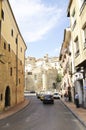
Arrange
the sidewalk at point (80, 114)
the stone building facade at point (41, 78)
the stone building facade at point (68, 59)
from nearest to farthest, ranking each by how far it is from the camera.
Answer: the sidewalk at point (80, 114), the stone building facade at point (68, 59), the stone building facade at point (41, 78)

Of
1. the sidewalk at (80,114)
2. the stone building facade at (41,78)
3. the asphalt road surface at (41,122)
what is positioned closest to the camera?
the asphalt road surface at (41,122)

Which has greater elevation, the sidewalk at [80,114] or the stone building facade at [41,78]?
the stone building facade at [41,78]

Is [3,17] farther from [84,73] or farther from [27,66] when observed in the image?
[27,66]

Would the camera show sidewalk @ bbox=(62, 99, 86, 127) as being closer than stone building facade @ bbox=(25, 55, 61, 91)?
Yes

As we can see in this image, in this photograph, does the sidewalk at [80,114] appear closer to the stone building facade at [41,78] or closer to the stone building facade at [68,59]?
the stone building facade at [68,59]

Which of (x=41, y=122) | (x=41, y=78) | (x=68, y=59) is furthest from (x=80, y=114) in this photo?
(x=41, y=78)

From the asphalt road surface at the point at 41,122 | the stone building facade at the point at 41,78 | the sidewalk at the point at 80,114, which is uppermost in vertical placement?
the stone building facade at the point at 41,78

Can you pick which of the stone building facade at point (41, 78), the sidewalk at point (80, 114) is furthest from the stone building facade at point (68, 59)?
the stone building facade at point (41, 78)

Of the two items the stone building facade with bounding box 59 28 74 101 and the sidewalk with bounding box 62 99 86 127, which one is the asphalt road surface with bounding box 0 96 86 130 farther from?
the stone building facade with bounding box 59 28 74 101

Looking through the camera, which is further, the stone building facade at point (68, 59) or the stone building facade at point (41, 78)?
the stone building facade at point (41, 78)

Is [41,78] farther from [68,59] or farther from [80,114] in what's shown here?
[80,114]

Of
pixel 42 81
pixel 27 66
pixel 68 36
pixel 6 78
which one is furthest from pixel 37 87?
pixel 6 78

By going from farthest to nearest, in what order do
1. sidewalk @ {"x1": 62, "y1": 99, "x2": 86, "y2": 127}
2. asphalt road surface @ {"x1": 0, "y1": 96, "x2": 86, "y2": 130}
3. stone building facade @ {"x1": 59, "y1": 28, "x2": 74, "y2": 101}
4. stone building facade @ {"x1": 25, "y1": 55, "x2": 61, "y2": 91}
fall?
stone building facade @ {"x1": 25, "y1": 55, "x2": 61, "y2": 91}
stone building facade @ {"x1": 59, "y1": 28, "x2": 74, "y2": 101}
sidewalk @ {"x1": 62, "y1": 99, "x2": 86, "y2": 127}
asphalt road surface @ {"x1": 0, "y1": 96, "x2": 86, "y2": 130}

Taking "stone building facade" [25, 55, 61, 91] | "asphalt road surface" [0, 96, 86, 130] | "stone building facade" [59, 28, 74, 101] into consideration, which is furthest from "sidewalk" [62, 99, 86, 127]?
"stone building facade" [25, 55, 61, 91]
